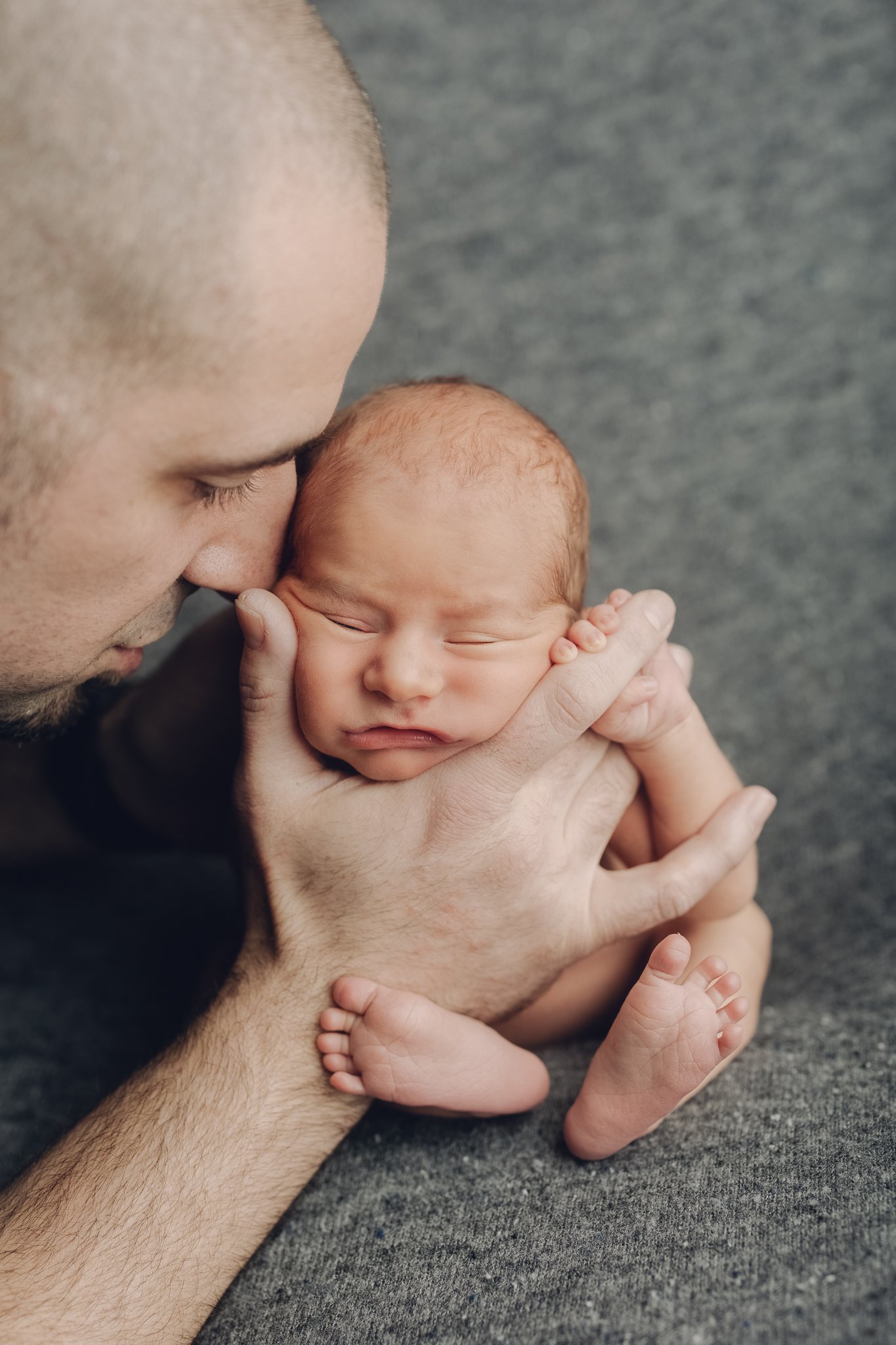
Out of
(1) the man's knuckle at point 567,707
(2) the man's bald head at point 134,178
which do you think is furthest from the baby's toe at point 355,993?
(2) the man's bald head at point 134,178

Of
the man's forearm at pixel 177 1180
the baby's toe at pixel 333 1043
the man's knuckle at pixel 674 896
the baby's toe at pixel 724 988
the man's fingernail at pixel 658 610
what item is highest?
the man's fingernail at pixel 658 610

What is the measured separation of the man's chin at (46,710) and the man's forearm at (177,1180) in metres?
0.31

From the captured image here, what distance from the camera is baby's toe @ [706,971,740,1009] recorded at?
895mm

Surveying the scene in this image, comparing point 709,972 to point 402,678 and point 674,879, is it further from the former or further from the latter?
point 402,678

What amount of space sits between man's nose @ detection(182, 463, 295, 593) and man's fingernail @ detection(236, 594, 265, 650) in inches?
2.6

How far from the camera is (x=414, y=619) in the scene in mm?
924

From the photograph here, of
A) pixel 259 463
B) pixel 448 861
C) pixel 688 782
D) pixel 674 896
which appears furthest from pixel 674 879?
pixel 259 463

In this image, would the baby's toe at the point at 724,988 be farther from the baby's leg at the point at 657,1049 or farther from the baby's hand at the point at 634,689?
the baby's hand at the point at 634,689

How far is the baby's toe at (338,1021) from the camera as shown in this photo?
3.11 feet

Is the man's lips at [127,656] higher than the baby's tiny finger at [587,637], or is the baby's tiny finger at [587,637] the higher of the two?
the baby's tiny finger at [587,637]

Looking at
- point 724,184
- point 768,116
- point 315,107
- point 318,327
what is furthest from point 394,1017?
point 768,116

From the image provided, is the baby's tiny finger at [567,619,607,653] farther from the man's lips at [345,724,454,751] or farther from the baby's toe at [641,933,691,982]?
the baby's toe at [641,933,691,982]

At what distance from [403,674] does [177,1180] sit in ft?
1.59

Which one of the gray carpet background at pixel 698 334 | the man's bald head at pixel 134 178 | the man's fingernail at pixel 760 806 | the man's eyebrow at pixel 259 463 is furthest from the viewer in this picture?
the gray carpet background at pixel 698 334
